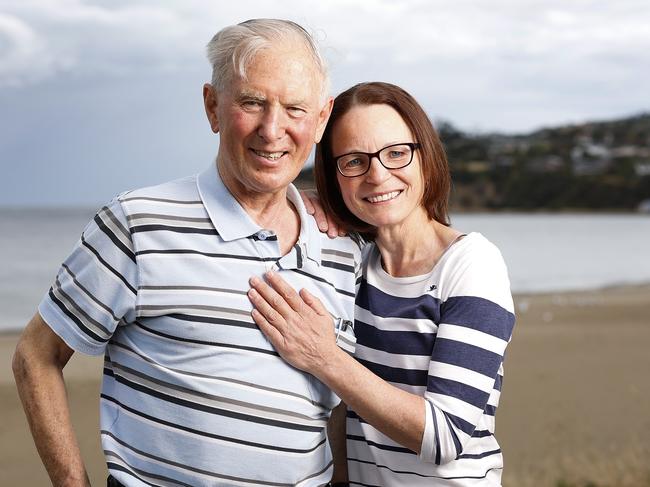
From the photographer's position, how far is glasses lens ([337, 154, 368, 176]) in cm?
245

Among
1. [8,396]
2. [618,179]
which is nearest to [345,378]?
[8,396]

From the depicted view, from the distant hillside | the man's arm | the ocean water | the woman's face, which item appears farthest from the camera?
the distant hillside

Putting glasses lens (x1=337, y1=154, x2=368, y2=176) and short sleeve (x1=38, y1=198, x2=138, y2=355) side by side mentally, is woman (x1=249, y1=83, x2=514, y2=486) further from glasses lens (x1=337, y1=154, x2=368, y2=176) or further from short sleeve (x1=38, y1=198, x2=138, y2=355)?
short sleeve (x1=38, y1=198, x2=138, y2=355)

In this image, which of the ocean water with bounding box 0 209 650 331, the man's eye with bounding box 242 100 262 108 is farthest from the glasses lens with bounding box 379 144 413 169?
the ocean water with bounding box 0 209 650 331

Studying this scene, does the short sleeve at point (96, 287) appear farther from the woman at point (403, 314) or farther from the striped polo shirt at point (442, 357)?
the striped polo shirt at point (442, 357)

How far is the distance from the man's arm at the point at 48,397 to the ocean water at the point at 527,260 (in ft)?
33.1

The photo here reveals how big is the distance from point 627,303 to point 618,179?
44280 millimetres

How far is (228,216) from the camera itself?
2.23 metres

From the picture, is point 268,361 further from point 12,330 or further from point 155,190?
point 12,330

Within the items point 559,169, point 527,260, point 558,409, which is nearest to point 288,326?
point 558,409

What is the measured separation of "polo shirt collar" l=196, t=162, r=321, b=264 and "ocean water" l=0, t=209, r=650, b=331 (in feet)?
33.5

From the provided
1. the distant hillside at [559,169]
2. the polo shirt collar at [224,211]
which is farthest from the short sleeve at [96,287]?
the distant hillside at [559,169]

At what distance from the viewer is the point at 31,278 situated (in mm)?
18641

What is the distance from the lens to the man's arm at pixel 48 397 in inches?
86.3
